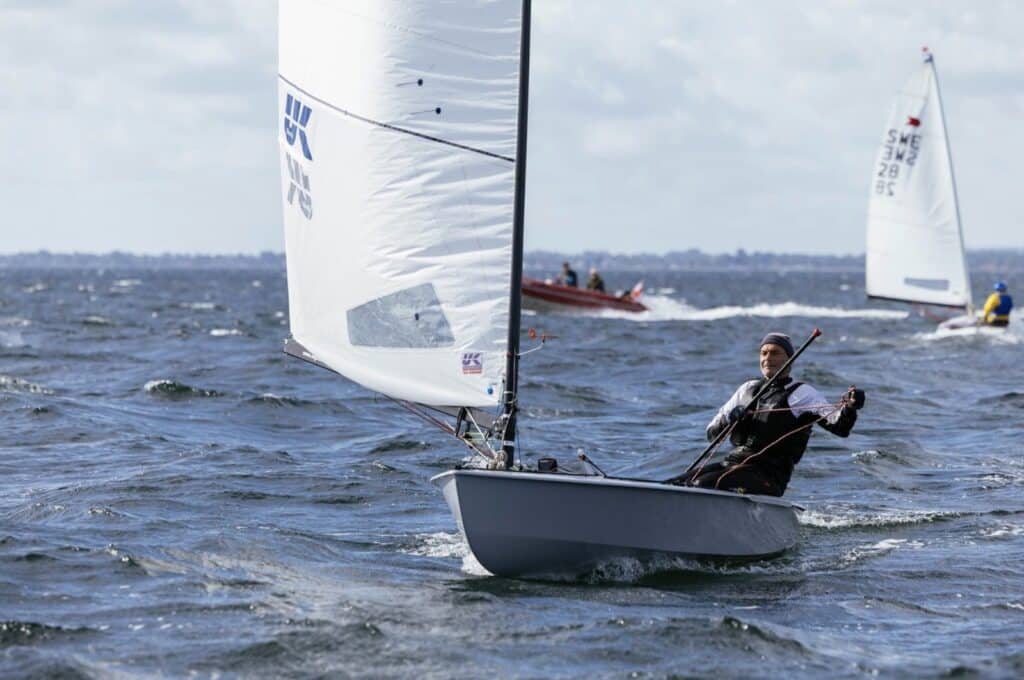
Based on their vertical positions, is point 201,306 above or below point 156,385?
below

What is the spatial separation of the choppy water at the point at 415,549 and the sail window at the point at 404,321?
146cm

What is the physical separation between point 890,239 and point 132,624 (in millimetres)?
28843

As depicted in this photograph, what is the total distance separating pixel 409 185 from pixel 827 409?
3001 millimetres

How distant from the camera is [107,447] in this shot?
1552 cm

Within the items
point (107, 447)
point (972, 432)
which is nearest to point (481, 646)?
point (107, 447)

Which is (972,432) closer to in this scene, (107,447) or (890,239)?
(107,447)

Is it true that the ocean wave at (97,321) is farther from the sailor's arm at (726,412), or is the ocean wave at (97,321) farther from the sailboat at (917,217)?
the sailor's arm at (726,412)

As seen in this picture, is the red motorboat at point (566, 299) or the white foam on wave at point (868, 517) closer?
the white foam on wave at point (868, 517)

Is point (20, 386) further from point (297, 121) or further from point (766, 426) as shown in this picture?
point (766, 426)

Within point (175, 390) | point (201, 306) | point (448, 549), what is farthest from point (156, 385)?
point (201, 306)

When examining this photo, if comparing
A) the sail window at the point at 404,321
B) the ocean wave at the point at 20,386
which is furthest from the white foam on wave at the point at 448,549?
the ocean wave at the point at 20,386

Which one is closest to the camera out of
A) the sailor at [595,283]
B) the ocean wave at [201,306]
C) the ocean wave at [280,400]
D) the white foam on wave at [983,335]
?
the ocean wave at [280,400]

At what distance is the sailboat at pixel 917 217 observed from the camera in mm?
34688

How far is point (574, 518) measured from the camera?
362 inches
